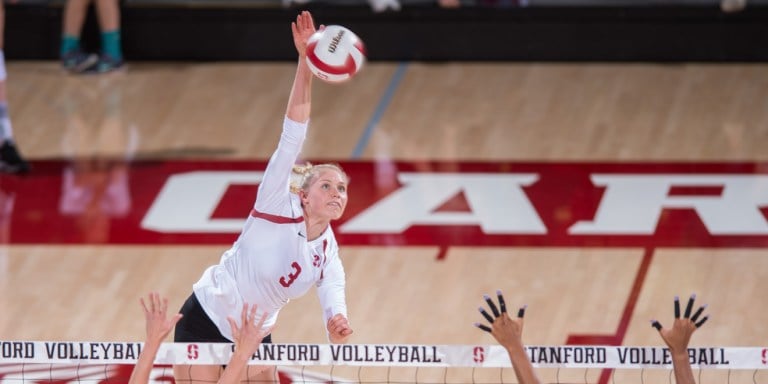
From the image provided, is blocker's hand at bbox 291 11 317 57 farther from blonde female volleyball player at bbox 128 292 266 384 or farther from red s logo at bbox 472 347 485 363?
red s logo at bbox 472 347 485 363

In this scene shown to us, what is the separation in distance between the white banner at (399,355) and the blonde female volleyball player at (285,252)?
0.16 metres

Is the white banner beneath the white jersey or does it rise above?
beneath

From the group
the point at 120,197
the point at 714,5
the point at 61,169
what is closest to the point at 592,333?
the point at 120,197

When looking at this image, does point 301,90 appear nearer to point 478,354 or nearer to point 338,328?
point 338,328

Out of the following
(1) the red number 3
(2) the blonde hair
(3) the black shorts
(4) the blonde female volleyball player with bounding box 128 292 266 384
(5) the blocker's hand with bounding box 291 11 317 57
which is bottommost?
(4) the blonde female volleyball player with bounding box 128 292 266 384

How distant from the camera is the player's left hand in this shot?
22.8 ft

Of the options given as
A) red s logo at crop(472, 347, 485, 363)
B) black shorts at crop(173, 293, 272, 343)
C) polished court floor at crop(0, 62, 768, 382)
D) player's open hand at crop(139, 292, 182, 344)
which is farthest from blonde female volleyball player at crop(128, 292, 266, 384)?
polished court floor at crop(0, 62, 768, 382)

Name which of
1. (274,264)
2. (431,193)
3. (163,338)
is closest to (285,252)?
(274,264)

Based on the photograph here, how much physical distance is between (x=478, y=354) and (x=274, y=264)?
1.13m

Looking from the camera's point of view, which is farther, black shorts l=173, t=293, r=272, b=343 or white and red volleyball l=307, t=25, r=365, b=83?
black shorts l=173, t=293, r=272, b=343

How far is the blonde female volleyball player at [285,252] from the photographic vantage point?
22.7 ft

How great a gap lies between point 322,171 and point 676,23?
9238 millimetres

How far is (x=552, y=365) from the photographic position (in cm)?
713

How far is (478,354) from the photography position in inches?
283
